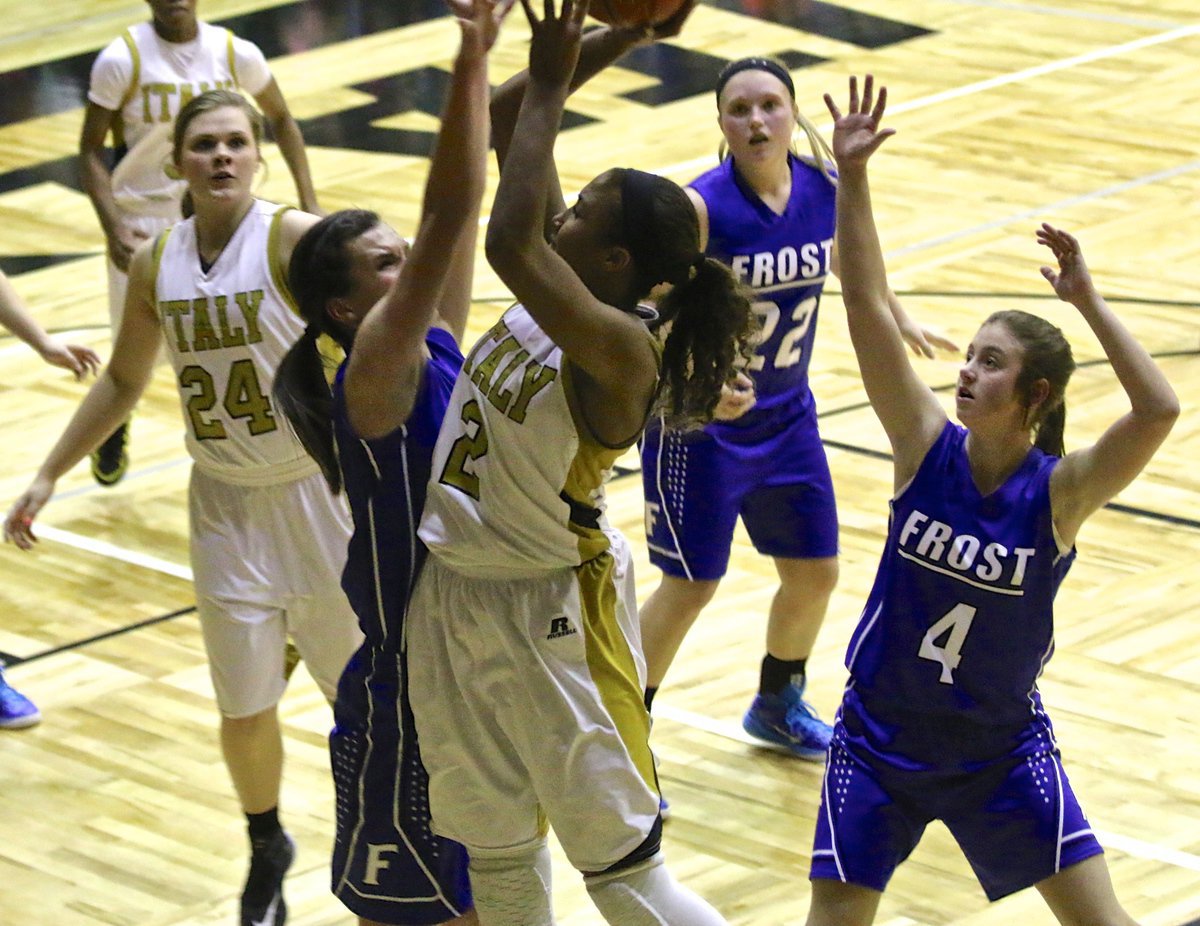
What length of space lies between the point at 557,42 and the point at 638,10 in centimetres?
59

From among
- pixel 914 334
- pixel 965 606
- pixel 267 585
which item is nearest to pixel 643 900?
pixel 965 606

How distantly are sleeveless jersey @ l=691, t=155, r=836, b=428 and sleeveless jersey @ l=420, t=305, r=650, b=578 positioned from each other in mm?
1702

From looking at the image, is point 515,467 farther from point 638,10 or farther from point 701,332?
point 638,10

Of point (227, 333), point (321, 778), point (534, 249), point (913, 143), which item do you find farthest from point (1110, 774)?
point (913, 143)

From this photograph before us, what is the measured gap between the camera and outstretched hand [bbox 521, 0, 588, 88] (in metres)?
2.90

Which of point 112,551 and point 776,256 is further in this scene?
point 112,551

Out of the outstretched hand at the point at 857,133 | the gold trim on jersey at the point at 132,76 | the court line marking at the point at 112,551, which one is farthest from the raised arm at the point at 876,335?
the gold trim on jersey at the point at 132,76

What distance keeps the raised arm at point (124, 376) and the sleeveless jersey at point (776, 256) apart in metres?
1.31

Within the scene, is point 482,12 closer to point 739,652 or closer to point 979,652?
point 979,652

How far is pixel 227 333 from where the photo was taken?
4.36m

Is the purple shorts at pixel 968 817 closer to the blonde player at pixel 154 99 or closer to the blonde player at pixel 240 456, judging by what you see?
the blonde player at pixel 240 456

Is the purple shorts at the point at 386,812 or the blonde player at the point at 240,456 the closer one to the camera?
the purple shorts at the point at 386,812

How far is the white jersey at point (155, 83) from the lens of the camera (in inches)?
271

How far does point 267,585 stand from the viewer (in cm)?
439
